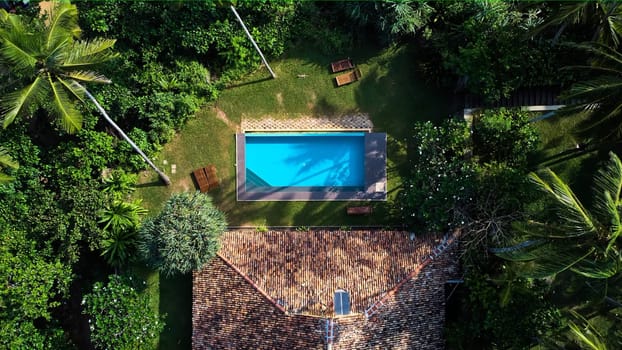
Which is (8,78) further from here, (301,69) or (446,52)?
(446,52)

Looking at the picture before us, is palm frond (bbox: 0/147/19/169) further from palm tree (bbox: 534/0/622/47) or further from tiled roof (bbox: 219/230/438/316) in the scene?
palm tree (bbox: 534/0/622/47)

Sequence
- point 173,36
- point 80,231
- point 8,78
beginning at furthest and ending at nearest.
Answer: point 173,36
point 80,231
point 8,78

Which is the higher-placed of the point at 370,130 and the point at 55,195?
the point at 370,130

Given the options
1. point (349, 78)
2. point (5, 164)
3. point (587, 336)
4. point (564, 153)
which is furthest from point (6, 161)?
point (564, 153)

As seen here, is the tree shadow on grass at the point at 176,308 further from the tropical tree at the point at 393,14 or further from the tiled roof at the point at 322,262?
the tropical tree at the point at 393,14

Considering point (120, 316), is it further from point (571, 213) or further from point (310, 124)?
point (571, 213)

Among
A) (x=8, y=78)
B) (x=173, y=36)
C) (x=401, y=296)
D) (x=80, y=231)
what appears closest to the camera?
(x=8, y=78)

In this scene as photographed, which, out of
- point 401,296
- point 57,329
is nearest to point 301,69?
point 401,296
